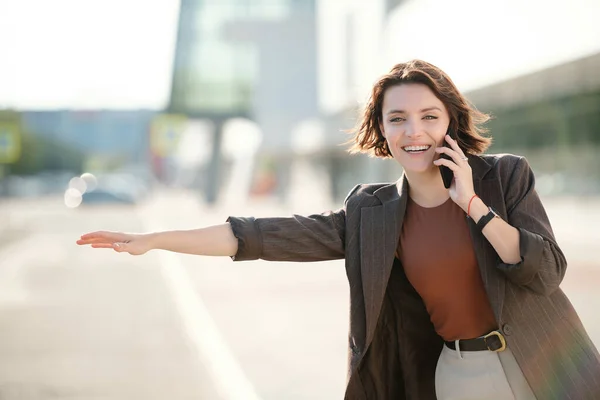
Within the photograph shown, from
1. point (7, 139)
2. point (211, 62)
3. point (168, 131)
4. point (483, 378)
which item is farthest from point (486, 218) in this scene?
point (7, 139)

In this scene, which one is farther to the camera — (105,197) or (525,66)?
(105,197)

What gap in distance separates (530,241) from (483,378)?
1.66 ft

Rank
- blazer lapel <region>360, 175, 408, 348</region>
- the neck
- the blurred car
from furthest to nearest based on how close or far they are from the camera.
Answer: the blurred car, the neck, blazer lapel <region>360, 175, 408, 348</region>

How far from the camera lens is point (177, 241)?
12.5 feet

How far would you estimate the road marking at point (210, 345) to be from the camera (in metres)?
7.71

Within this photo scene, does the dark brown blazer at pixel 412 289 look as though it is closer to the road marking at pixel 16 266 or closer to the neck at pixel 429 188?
the neck at pixel 429 188

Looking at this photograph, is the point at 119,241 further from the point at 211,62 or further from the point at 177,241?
the point at 211,62

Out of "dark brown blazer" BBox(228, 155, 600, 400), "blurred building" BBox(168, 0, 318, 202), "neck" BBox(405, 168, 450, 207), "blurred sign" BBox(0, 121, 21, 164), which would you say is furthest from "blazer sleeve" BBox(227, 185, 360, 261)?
"blurred sign" BBox(0, 121, 21, 164)

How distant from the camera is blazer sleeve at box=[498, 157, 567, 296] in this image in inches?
131

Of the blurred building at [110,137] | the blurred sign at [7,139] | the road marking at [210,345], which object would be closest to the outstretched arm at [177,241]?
the road marking at [210,345]

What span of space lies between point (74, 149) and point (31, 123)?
1070 cm

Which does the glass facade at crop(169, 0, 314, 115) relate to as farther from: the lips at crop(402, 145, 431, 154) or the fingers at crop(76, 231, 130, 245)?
the lips at crop(402, 145, 431, 154)

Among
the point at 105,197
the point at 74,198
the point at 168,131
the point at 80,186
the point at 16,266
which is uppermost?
the point at 168,131

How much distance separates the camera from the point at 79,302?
13867 millimetres
